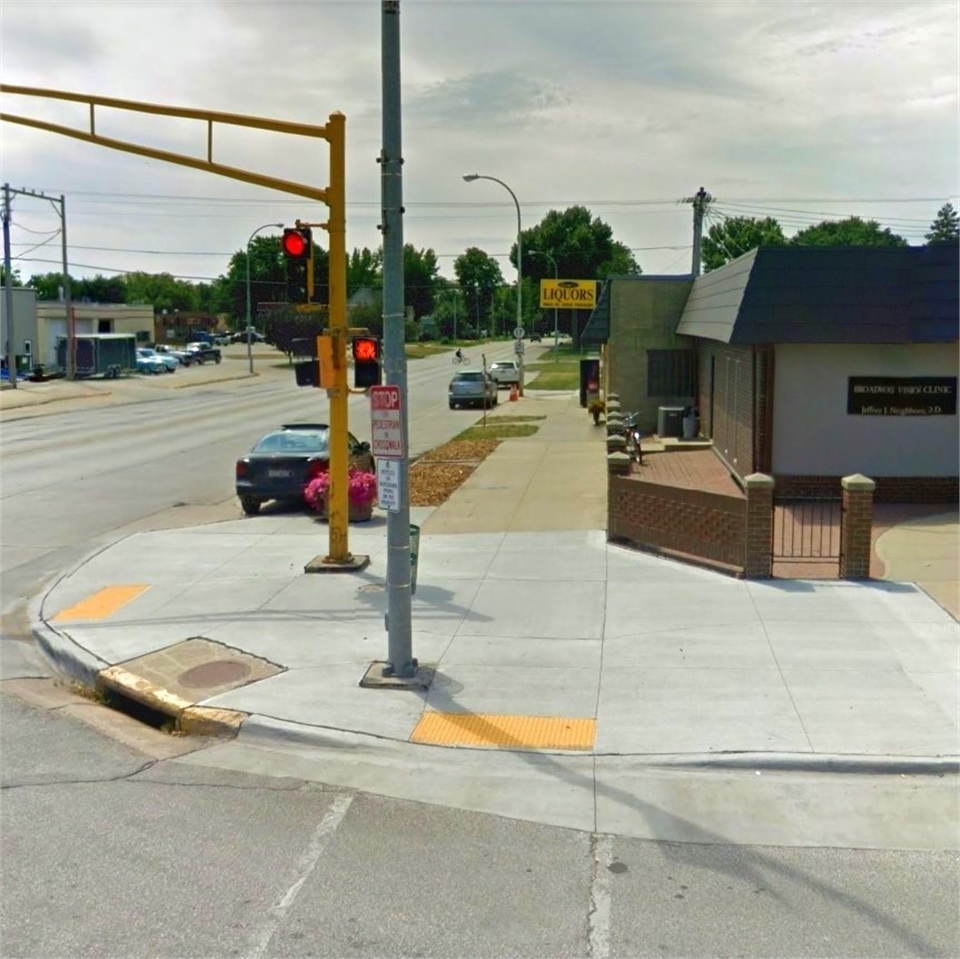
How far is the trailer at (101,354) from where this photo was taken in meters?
64.1

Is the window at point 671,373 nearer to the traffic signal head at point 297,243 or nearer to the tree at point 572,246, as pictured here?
the traffic signal head at point 297,243

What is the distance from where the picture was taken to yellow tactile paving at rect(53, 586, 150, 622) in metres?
11.2

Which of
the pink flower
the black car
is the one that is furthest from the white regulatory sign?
the black car

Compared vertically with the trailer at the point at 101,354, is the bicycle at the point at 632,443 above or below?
below

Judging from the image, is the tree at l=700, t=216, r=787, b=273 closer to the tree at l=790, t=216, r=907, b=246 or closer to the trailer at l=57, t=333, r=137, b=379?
the tree at l=790, t=216, r=907, b=246

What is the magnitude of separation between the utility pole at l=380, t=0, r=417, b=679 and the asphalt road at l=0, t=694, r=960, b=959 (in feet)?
6.86

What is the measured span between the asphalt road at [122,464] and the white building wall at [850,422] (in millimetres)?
9275

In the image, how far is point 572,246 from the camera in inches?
4045

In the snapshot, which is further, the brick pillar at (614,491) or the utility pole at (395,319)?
the brick pillar at (614,491)

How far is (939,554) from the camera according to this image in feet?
41.6

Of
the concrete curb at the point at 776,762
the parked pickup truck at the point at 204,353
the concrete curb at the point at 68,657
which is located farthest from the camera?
the parked pickup truck at the point at 204,353

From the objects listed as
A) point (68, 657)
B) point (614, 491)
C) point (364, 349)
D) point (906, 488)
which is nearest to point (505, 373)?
point (906, 488)

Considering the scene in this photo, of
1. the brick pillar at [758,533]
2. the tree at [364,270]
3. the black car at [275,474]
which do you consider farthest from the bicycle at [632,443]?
the tree at [364,270]

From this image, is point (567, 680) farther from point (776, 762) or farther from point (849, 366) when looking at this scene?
point (849, 366)
